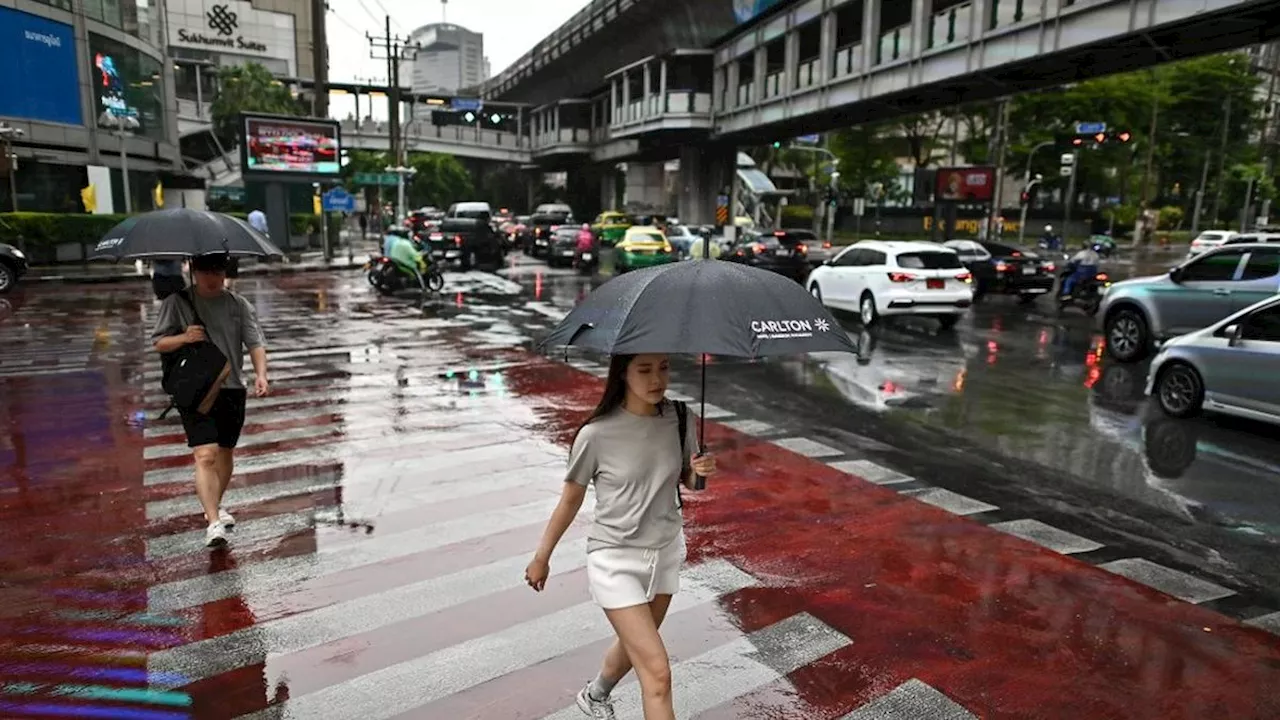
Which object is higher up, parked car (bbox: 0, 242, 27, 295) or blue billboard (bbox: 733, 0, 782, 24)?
blue billboard (bbox: 733, 0, 782, 24)

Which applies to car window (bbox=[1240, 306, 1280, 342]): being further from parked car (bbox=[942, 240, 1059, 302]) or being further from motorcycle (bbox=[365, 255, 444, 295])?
motorcycle (bbox=[365, 255, 444, 295])

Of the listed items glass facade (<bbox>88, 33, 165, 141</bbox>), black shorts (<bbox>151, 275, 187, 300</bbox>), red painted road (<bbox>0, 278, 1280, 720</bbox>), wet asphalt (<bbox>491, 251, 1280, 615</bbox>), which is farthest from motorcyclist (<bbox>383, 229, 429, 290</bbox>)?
glass facade (<bbox>88, 33, 165, 141</bbox>)

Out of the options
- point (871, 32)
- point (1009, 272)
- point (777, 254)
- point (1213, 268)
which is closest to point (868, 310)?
point (1213, 268)

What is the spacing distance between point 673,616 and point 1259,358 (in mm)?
7405

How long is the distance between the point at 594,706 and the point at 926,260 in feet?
48.2

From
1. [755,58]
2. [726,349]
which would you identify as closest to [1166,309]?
[726,349]

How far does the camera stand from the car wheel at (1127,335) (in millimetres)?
13586

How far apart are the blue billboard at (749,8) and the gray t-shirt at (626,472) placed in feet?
120

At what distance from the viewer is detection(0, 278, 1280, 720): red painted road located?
3.99 meters

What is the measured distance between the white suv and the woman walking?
14049 mm

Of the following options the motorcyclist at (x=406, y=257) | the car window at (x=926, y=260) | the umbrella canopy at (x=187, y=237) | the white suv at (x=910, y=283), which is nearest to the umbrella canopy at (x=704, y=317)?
the umbrella canopy at (x=187, y=237)

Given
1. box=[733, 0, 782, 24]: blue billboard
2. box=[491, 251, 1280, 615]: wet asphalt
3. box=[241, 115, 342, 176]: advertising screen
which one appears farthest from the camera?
box=[733, 0, 782, 24]: blue billboard

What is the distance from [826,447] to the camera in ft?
27.7

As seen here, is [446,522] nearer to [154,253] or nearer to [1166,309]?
[154,253]
